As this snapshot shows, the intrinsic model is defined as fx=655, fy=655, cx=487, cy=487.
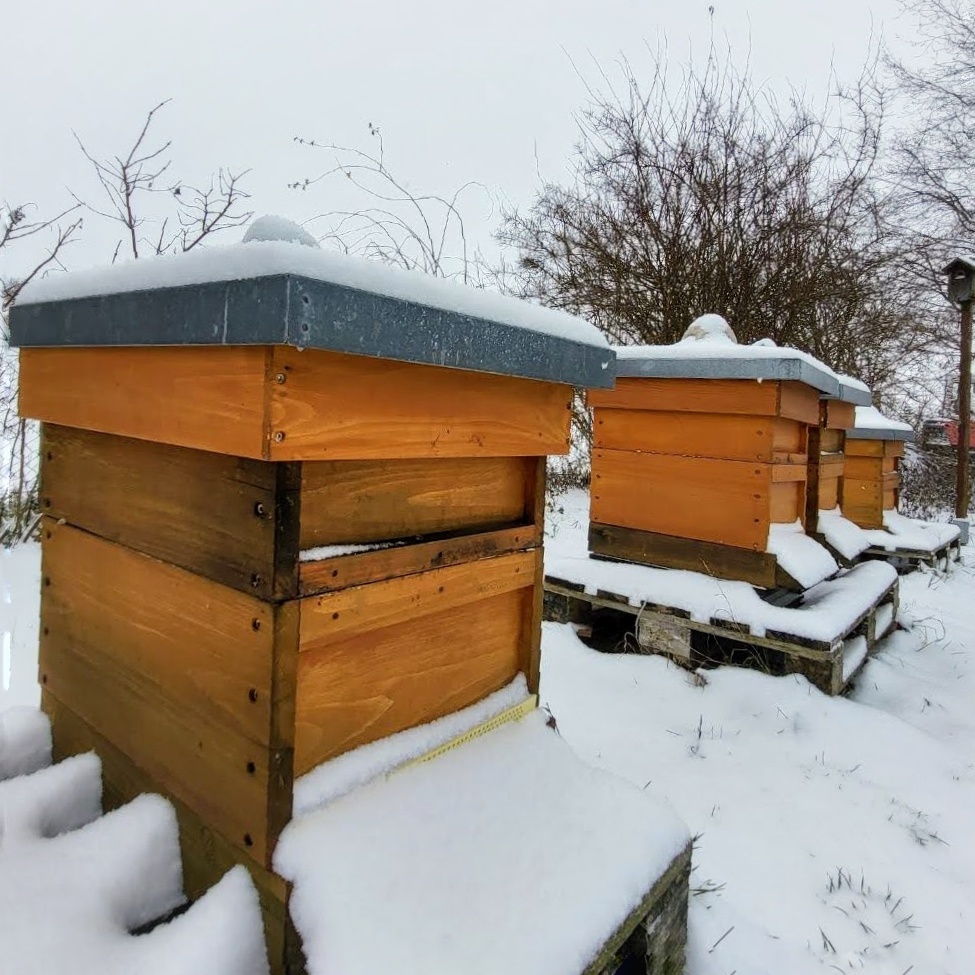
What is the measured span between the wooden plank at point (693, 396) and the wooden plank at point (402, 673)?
150cm

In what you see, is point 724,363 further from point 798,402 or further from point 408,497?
point 408,497

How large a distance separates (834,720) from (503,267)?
7.07 m

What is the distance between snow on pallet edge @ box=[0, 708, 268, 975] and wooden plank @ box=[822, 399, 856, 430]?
3.21m

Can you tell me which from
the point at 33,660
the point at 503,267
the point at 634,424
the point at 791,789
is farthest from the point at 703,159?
the point at 33,660

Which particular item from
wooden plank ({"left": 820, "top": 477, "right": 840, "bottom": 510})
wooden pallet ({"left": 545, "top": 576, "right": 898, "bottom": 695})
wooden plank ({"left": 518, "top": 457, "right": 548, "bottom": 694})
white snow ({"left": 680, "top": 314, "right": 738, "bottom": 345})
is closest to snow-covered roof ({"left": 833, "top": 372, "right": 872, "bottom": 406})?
wooden plank ({"left": 820, "top": 477, "right": 840, "bottom": 510})

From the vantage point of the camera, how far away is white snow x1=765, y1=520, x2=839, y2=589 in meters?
2.68

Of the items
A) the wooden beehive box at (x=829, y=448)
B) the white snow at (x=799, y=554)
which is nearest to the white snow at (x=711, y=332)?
the wooden beehive box at (x=829, y=448)

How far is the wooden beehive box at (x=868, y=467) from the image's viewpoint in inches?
202

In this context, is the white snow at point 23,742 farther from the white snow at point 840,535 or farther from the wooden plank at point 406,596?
the white snow at point 840,535

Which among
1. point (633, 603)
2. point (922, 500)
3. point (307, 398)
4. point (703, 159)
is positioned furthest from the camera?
point (922, 500)

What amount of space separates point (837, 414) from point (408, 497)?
3264 mm

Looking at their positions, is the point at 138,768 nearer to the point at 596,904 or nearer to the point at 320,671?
the point at 320,671

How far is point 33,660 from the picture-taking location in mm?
2266

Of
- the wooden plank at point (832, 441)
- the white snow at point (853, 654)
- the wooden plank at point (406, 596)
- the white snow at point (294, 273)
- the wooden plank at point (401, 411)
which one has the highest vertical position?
the white snow at point (294, 273)
